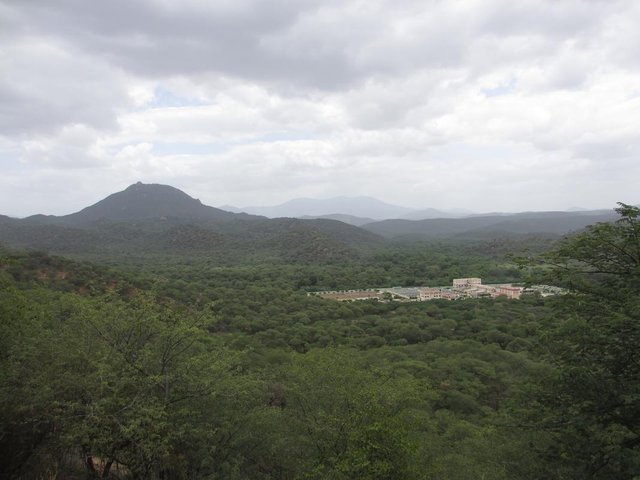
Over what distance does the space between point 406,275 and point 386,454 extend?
79.8 m

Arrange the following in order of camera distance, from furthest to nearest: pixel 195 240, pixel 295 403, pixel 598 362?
pixel 195 240
pixel 295 403
pixel 598 362

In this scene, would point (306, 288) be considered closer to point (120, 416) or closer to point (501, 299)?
point (501, 299)

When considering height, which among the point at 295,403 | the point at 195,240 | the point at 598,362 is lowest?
the point at 295,403

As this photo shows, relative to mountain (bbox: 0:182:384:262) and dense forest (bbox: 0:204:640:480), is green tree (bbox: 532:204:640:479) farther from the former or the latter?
mountain (bbox: 0:182:384:262)

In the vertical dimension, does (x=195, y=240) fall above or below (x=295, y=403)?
above

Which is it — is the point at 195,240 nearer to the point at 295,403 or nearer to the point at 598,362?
the point at 295,403

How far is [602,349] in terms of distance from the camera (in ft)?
27.6

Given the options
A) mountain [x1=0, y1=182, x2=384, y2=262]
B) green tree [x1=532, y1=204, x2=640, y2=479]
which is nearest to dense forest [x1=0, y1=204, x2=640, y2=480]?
green tree [x1=532, y1=204, x2=640, y2=479]

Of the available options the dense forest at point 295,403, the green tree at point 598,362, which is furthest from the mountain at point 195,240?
the green tree at point 598,362

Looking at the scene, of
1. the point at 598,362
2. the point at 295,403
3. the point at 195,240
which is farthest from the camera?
the point at 195,240

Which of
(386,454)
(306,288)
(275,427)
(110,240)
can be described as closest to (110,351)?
(275,427)

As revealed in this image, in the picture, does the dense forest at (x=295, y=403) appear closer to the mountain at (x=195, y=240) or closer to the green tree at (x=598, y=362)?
the green tree at (x=598, y=362)

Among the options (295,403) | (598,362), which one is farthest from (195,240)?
(598,362)

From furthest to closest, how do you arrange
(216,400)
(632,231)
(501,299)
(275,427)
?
(501,299) → (275,427) → (216,400) → (632,231)
